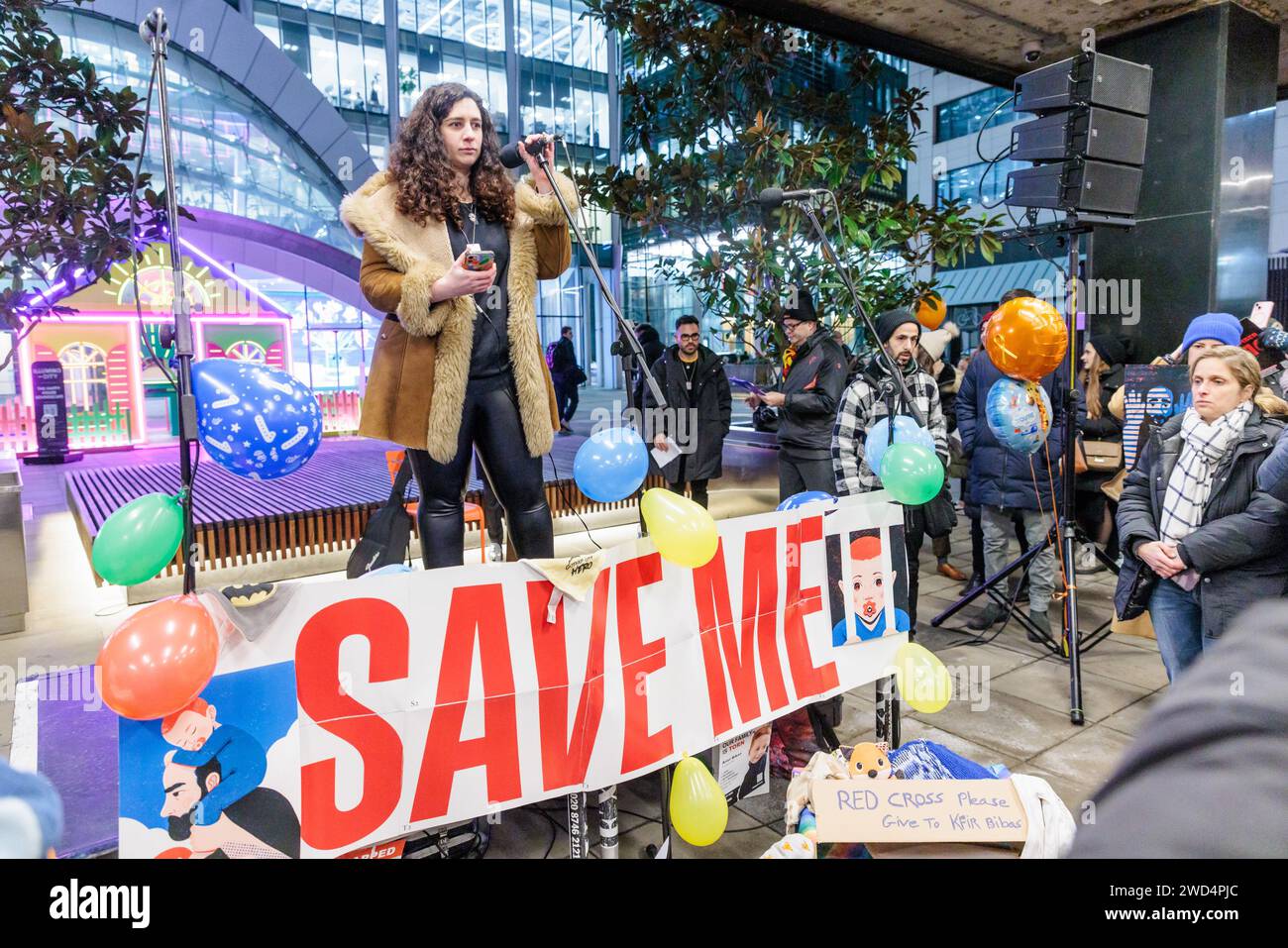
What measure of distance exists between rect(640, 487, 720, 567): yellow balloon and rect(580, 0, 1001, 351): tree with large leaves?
4281mm

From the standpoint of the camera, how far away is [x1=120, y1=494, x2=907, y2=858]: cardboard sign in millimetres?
1653

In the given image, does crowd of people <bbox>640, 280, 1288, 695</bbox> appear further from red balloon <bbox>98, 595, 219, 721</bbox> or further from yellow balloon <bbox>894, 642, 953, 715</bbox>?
red balloon <bbox>98, 595, 219, 721</bbox>

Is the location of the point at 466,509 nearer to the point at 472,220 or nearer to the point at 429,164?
the point at 472,220

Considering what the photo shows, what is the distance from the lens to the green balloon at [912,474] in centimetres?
278

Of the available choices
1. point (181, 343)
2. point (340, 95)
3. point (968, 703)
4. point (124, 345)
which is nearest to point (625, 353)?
point (181, 343)

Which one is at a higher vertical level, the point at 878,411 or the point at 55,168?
the point at 55,168

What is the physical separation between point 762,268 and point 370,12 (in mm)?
18519

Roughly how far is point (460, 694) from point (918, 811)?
→ 1.20 metres

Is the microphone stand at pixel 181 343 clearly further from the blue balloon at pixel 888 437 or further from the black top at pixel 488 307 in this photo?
the blue balloon at pixel 888 437

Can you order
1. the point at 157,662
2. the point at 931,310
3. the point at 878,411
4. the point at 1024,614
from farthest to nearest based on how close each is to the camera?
the point at 931,310
the point at 1024,614
the point at 878,411
the point at 157,662

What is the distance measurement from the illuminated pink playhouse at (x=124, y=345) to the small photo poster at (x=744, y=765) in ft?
35.0

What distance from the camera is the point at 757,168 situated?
6.37 meters

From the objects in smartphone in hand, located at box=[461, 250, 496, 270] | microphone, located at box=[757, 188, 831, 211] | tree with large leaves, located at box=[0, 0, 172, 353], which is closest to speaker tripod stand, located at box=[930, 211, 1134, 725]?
microphone, located at box=[757, 188, 831, 211]

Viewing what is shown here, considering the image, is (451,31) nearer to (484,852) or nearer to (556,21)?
(556,21)
